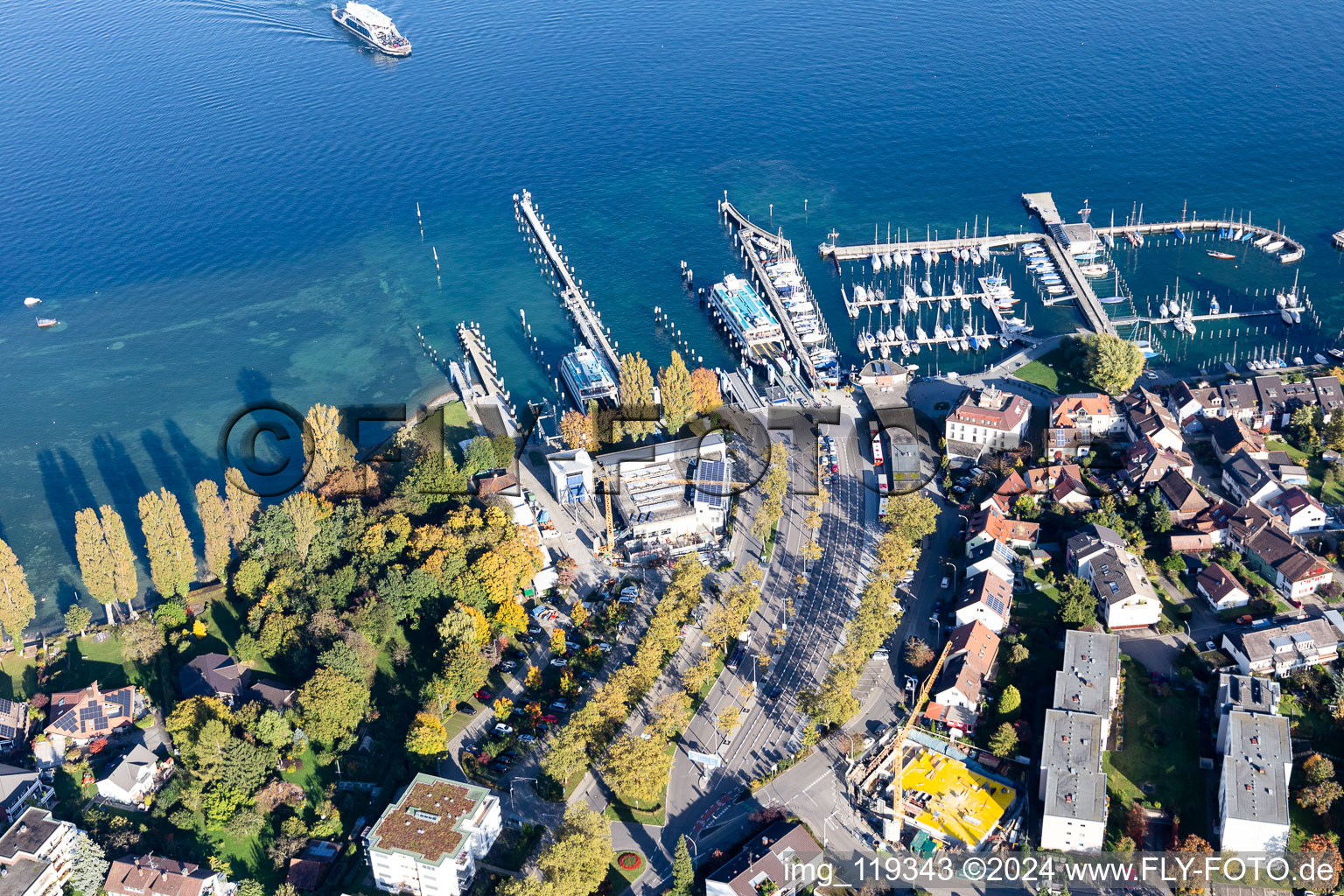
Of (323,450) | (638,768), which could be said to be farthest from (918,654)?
(323,450)

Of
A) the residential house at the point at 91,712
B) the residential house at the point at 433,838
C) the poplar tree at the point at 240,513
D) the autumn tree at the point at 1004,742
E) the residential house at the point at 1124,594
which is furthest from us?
the poplar tree at the point at 240,513

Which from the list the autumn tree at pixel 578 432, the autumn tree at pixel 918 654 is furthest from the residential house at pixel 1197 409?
the autumn tree at pixel 578 432

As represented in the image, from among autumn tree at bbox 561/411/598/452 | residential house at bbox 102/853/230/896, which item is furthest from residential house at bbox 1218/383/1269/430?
residential house at bbox 102/853/230/896

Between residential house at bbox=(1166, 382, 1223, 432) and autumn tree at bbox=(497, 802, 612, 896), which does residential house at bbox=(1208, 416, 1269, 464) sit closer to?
residential house at bbox=(1166, 382, 1223, 432)

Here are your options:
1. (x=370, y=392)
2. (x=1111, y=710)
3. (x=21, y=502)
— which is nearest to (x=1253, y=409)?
(x=1111, y=710)

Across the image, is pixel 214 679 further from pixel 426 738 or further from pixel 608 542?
pixel 608 542

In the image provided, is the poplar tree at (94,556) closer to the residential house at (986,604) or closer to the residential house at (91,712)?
the residential house at (91,712)

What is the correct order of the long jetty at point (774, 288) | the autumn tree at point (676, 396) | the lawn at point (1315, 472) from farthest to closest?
the long jetty at point (774, 288) → the autumn tree at point (676, 396) → the lawn at point (1315, 472)

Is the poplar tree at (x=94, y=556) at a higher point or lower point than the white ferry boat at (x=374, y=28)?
lower
